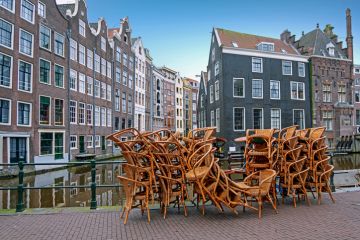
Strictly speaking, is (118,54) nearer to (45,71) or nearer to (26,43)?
(45,71)

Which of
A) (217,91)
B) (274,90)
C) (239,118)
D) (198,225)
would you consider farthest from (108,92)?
(198,225)

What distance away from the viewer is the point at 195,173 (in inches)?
195

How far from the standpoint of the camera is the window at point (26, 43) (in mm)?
20614

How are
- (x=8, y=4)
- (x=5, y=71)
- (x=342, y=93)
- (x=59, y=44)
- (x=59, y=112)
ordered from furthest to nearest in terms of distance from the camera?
(x=342, y=93) → (x=59, y=44) → (x=59, y=112) → (x=8, y=4) → (x=5, y=71)

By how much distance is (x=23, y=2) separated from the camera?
67.9ft

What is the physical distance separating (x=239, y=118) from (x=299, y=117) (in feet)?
25.8

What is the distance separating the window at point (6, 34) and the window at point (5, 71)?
83 cm

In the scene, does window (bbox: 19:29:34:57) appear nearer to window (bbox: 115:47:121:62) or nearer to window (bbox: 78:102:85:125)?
window (bbox: 78:102:85:125)

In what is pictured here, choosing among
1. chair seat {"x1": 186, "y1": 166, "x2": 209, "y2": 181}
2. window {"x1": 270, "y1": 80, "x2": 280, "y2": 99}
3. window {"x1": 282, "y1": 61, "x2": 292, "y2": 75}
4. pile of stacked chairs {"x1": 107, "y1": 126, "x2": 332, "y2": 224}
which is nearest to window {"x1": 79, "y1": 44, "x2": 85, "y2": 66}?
window {"x1": 270, "y1": 80, "x2": 280, "y2": 99}

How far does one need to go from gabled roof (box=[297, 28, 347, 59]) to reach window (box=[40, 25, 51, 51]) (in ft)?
92.2

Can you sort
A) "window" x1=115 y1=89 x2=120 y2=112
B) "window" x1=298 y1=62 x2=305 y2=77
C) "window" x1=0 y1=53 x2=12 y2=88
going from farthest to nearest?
"window" x1=115 y1=89 x2=120 y2=112 → "window" x1=298 y1=62 x2=305 y2=77 → "window" x1=0 y1=53 x2=12 y2=88

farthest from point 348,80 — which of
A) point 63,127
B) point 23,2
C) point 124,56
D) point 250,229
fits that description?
point 250,229

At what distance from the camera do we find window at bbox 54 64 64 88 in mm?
24469

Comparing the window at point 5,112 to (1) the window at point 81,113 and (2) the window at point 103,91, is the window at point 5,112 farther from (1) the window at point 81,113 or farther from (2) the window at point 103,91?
(2) the window at point 103,91
